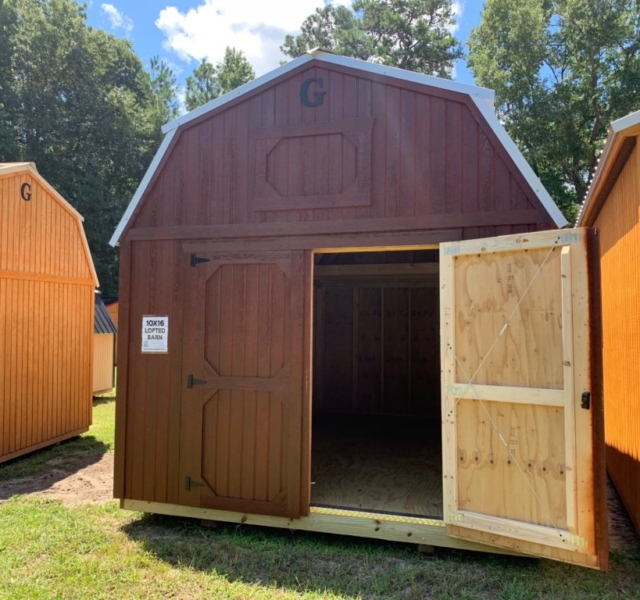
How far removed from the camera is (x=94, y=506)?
16.0 feet

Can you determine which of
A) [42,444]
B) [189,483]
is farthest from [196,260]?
[42,444]

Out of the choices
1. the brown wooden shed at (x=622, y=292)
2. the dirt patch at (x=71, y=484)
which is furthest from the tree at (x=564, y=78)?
the dirt patch at (x=71, y=484)

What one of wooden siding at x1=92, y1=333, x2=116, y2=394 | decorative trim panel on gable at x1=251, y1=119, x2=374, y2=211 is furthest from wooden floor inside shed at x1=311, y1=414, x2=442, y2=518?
wooden siding at x1=92, y1=333, x2=116, y2=394

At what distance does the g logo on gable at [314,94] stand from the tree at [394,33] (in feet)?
64.3

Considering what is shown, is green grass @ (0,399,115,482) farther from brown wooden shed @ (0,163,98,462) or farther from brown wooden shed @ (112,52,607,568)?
brown wooden shed @ (112,52,607,568)

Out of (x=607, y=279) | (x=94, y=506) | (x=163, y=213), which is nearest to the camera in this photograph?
(x=163, y=213)

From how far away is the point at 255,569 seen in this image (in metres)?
3.57

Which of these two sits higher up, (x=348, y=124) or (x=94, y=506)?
(x=348, y=124)

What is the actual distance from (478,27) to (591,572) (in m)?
19.5

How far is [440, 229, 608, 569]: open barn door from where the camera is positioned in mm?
3080

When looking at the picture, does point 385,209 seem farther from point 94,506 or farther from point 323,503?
point 94,506

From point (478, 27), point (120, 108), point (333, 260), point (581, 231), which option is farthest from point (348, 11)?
point (581, 231)

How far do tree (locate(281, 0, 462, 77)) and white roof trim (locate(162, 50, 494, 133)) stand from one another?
19.5m

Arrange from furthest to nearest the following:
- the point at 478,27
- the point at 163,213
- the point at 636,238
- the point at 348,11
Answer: the point at 348,11, the point at 478,27, the point at 163,213, the point at 636,238
